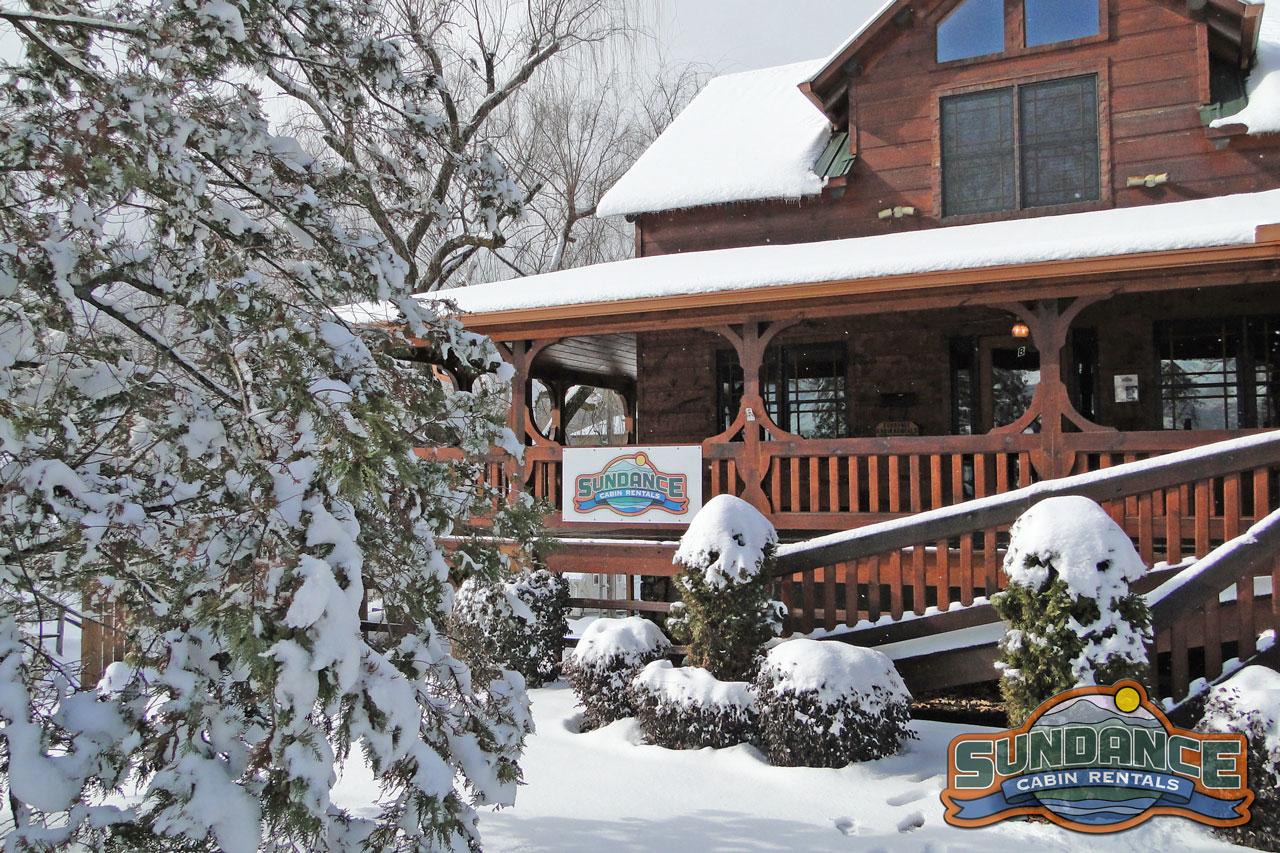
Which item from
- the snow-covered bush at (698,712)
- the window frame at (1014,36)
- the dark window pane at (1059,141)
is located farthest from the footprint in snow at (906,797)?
the window frame at (1014,36)

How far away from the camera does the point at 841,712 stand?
589 centimetres

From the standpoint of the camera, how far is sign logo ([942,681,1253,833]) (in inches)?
192

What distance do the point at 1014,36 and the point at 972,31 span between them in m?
0.53

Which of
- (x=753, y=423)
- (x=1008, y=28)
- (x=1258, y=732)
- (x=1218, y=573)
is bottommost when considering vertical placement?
(x=1258, y=732)

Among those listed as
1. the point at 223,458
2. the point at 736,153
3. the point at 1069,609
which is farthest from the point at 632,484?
the point at 223,458

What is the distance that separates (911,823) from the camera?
5.06 m

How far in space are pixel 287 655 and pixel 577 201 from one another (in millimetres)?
24275

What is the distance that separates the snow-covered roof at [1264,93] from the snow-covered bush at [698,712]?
340 inches

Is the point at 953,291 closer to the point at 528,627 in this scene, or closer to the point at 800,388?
the point at 800,388

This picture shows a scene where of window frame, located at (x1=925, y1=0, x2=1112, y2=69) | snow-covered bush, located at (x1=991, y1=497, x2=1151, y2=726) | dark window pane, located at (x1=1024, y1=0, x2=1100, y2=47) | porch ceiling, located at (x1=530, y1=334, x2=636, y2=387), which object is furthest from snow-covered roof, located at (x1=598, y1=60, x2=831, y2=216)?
snow-covered bush, located at (x1=991, y1=497, x2=1151, y2=726)

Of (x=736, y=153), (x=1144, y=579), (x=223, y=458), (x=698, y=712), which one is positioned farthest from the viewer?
(x=736, y=153)

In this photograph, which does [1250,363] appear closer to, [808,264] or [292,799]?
[808,264]

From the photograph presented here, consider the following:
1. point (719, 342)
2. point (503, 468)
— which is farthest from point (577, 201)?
point (503, 468)

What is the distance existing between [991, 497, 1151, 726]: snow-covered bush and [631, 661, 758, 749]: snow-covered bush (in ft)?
5.87
